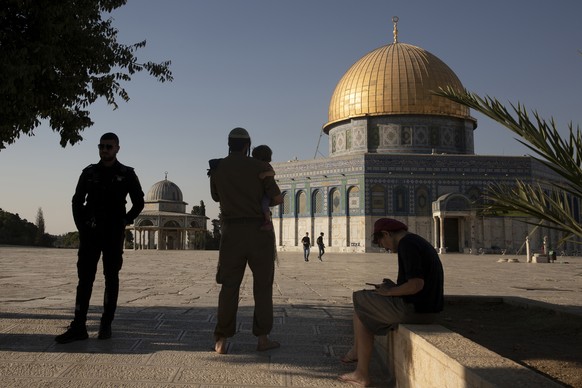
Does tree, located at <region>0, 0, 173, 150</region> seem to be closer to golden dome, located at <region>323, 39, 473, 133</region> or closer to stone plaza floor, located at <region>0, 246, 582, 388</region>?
stone plaza floor, located at <region>0, 246, 582, 388</region>

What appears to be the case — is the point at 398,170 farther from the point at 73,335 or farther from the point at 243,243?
the point at 73,335

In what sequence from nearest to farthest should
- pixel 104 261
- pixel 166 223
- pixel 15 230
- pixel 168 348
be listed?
pixel 168 348, pixel 104 261, pixel 166 223, pixel 15 230

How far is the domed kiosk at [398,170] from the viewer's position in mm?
30734

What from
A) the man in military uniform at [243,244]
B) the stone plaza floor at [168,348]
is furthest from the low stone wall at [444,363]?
the man in military uniform at [243,244]

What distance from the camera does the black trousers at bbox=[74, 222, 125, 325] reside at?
145 inches

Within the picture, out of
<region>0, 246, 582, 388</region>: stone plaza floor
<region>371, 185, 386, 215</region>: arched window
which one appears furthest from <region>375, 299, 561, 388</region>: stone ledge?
<region>371, 185, 386, 215</region>: arched window

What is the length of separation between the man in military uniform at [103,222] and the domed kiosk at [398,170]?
89.7 ft

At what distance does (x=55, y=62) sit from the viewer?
3.88 m

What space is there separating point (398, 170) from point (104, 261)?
94.3 ft

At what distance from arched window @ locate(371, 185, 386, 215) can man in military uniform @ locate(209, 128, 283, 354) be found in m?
27.9

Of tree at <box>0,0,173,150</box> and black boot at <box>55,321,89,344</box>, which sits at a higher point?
tree at <box>0,0,173,150</box>

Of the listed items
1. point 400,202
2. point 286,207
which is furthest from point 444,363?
point 286,207

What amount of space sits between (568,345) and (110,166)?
329cm

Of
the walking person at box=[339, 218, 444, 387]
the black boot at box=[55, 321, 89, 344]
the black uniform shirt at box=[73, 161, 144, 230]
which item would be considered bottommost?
the black boot at box=[55, 321, 89, 344]
